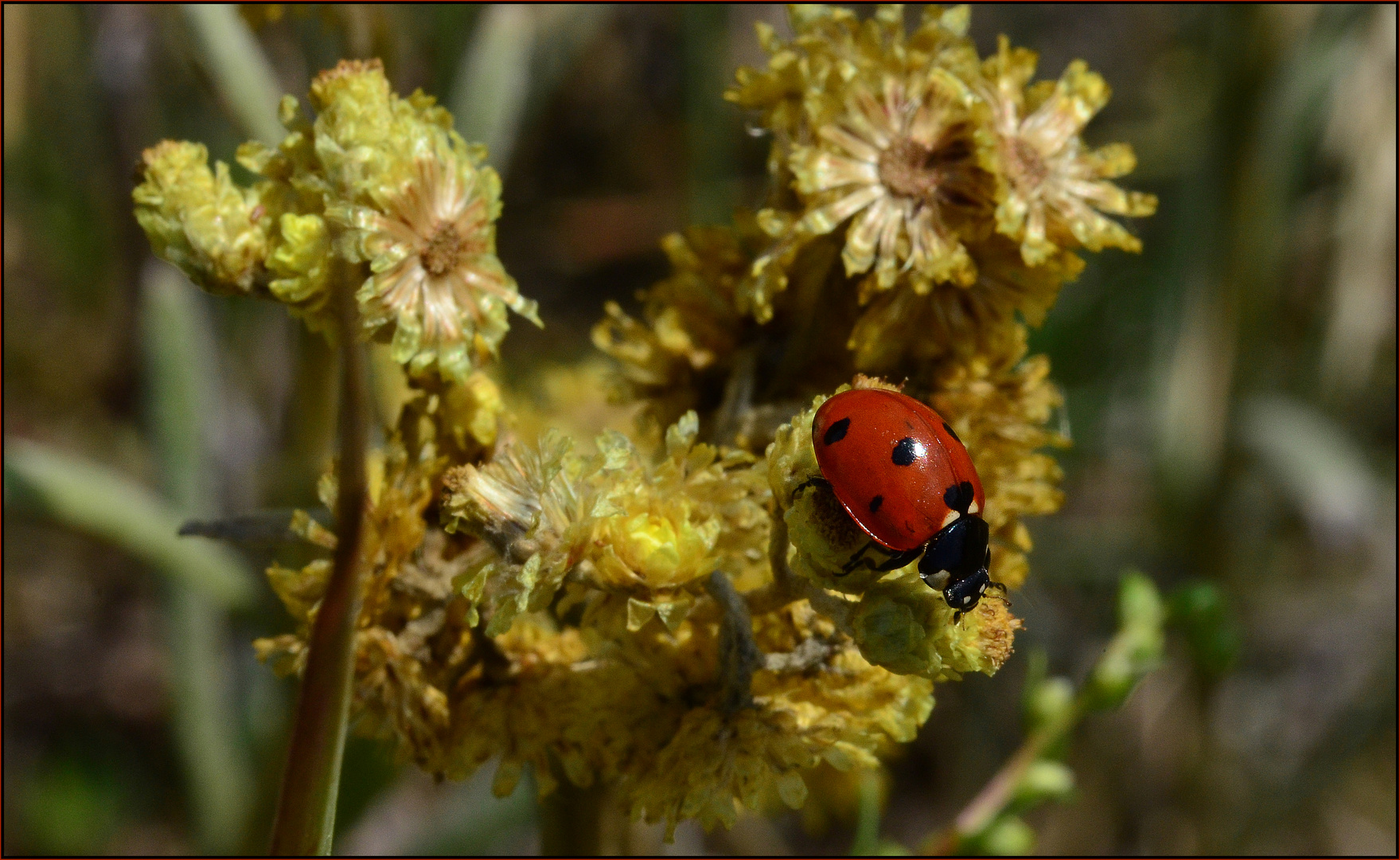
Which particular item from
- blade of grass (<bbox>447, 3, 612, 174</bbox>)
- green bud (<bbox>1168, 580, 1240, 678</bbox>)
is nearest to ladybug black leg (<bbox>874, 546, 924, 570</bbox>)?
green bud (<bbox>1168, 580, 1240, 678</bbox>)

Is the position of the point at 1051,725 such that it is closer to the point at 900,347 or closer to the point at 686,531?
the point at 900,347

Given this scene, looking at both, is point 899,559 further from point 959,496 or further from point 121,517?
point 121,517

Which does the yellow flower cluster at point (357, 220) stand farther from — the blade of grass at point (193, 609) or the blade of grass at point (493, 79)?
the blade of grass at point (193, 609)

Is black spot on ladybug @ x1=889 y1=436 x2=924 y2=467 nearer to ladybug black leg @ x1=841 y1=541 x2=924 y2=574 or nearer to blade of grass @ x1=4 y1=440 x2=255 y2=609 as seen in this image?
ladybug black leg @ x1=841 y1=541 x2=924 y2=574

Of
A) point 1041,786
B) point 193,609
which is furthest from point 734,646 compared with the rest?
point 193,609

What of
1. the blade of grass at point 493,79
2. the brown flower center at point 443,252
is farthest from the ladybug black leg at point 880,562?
the blade of grass at point 493,79
